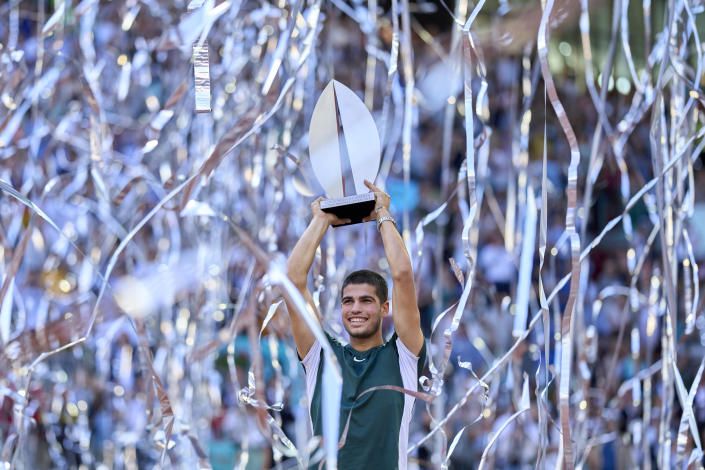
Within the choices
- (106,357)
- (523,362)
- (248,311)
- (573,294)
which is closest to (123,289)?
(106,357)

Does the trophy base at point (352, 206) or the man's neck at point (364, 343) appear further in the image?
the man's neck at point (364, 343)

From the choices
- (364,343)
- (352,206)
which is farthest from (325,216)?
(364,343)

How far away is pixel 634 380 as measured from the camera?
7.13ft

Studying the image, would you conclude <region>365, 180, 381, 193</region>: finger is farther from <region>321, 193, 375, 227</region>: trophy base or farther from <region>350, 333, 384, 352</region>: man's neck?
<region>350, 333, 384, 352</region>: man's neck

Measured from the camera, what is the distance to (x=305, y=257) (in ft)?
5.08

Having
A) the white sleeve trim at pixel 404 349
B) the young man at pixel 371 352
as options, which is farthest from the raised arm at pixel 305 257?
the white sleeve trim at pixel 404 349

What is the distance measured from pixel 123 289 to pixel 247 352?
69 cm

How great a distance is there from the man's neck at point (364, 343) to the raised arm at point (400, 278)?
0.26 ft

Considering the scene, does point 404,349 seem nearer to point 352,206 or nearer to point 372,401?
point 372,401

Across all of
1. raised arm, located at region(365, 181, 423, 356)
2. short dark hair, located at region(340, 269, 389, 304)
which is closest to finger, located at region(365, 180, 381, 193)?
raised arm, located at region(365, 181, 423, 356)

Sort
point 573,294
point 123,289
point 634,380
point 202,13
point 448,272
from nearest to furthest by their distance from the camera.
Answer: point 573,294 < point 202,13 < point 634,380 < point 123,289 < point 448,272

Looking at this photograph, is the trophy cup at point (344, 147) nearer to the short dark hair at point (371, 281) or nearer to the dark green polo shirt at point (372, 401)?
the short dark hair at point (371, 281)

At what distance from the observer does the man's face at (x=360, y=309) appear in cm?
161

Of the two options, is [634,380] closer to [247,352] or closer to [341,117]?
[341,117]
